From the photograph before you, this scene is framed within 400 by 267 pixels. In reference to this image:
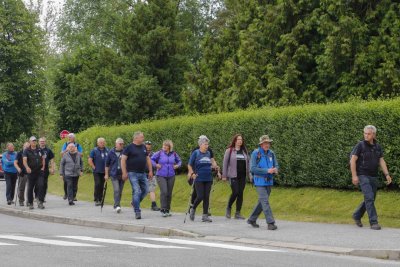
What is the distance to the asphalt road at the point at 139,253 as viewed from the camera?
34.2 ft

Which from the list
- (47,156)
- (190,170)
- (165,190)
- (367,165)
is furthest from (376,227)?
(47,156)

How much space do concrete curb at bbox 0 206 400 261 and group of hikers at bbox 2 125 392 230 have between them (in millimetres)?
1083

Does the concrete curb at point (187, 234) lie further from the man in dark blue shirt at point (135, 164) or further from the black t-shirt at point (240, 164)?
the black t-shirt at point (240, 164)

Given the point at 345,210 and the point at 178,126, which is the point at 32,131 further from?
the point at 345,210

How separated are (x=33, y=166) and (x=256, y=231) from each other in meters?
8.95

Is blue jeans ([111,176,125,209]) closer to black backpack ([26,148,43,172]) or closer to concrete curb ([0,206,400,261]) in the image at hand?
concrete curb ([0,206,400,261])

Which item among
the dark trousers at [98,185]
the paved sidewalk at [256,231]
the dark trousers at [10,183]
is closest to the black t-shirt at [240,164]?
the paved sidewalk at [256,231]

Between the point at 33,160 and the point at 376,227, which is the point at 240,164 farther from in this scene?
the point at 33,160

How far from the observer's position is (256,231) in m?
14.7

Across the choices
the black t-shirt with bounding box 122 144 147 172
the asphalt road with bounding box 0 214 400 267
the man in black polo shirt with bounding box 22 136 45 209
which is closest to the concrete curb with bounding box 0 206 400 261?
the asphalt road with bounding box 0 214 400 267

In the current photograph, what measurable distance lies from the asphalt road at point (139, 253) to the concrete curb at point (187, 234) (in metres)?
0.24

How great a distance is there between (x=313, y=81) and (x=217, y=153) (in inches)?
334

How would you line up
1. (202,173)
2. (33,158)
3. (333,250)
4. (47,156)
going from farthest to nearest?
(47,156) < (33,158) < (202,173) < (333,250)

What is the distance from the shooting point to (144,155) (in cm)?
1798
